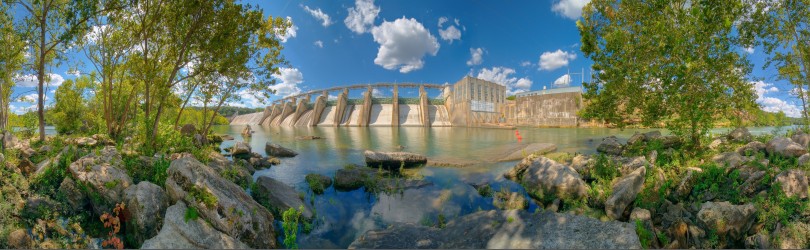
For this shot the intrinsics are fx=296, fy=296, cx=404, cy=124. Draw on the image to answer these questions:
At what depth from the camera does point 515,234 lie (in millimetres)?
6258

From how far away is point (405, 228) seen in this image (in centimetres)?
751

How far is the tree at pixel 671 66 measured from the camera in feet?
34.6

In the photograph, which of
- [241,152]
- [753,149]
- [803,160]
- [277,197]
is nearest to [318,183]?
[277,197]

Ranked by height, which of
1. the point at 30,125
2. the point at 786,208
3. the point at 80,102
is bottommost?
the point at 786,208

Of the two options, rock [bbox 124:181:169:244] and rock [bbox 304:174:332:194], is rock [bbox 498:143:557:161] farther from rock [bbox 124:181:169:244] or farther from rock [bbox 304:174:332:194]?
rock [bbox 124:181:169:244]

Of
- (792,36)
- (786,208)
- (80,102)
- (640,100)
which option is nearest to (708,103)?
(640,100)

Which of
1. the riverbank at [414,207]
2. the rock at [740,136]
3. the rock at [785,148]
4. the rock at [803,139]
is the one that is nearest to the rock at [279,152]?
the riverbank at [414,207]

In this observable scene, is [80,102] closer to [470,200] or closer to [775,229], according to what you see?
[470,200]

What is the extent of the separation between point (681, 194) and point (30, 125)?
1311 inches

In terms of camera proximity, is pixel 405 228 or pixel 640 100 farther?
pixel 640 100

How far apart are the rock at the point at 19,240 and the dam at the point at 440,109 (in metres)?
74.1

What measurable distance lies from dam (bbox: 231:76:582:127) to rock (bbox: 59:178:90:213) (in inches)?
2884

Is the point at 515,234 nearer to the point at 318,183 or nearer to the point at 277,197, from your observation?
the point at 277,197

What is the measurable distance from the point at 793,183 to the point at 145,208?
15271 millimetres
